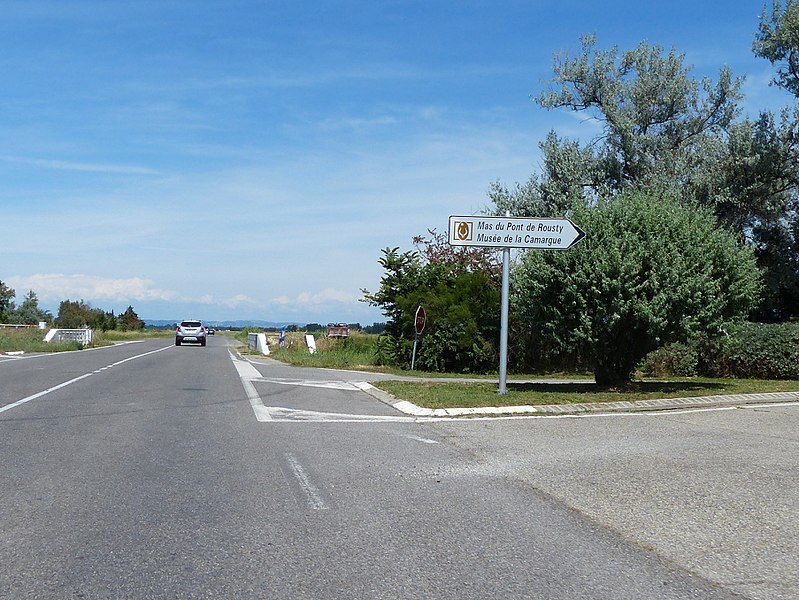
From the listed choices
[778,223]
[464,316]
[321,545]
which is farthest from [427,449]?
[778,223]

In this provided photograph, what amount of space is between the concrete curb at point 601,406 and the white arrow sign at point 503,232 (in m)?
3.21

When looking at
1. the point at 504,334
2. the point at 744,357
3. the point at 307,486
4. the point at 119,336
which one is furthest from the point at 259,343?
the point at 119,336

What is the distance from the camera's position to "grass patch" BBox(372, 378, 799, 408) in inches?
581

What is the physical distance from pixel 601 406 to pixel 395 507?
328 inches

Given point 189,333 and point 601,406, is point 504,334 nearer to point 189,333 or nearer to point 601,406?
point 601,406

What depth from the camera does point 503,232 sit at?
52.1 ft

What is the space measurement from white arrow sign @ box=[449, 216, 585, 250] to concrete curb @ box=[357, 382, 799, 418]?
3213mm

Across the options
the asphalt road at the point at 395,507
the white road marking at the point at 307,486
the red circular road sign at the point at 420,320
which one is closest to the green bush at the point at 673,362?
the red circular road sign at the point at 420,320

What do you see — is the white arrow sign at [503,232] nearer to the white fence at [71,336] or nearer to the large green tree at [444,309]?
the large green tree at [444,309]

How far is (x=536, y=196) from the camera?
95.1 ft

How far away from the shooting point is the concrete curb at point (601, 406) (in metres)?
13.7

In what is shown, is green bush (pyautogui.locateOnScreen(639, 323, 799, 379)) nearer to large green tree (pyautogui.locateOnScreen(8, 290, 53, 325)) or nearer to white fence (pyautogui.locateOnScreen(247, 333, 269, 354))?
white fence (pyautogui.locateOnScreen(247, 333, 269, 354))

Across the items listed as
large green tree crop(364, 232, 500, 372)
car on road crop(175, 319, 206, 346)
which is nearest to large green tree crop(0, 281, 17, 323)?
car on road crop(175, 319, 206, 346)

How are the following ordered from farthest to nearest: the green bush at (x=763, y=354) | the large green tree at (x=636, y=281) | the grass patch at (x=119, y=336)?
1. the grass patch at (x=119, y=336)
2. the green bush at (x=763, y=354)
3. the large green tree at (x=636, y=281)
